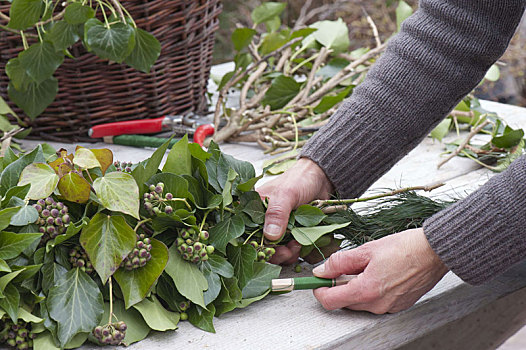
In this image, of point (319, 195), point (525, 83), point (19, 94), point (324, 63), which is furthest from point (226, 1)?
point (319, 195)

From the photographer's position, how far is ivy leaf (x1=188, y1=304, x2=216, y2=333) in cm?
52

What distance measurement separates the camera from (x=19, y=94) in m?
0.89

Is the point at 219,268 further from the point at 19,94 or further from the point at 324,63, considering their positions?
the point at 324,63

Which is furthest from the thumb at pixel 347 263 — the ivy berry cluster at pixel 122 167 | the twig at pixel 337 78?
the twig at pixel 337 78

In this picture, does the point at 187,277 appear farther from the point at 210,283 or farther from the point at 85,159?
the point at 85,159

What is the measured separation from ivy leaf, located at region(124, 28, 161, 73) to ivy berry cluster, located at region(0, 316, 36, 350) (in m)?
0.47

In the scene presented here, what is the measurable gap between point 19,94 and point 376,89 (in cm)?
53

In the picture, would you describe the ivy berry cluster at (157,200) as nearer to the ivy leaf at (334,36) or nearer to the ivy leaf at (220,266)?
the ivy leaf at (220,266)

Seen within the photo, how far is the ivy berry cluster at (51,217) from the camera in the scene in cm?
49

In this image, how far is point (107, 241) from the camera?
1.62 ft

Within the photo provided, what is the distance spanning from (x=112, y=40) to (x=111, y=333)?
45 cm

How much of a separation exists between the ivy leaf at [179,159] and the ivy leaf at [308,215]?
0.13 metres

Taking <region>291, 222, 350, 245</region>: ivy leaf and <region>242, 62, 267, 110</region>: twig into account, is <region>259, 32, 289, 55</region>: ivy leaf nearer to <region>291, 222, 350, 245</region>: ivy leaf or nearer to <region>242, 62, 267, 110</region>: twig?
<region>242, 62, 267, 110</region>: twig

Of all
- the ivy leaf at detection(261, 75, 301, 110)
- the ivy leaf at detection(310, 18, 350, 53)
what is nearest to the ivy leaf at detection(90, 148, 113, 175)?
the ivy leaf at detection(261, 75, 301, 110)
